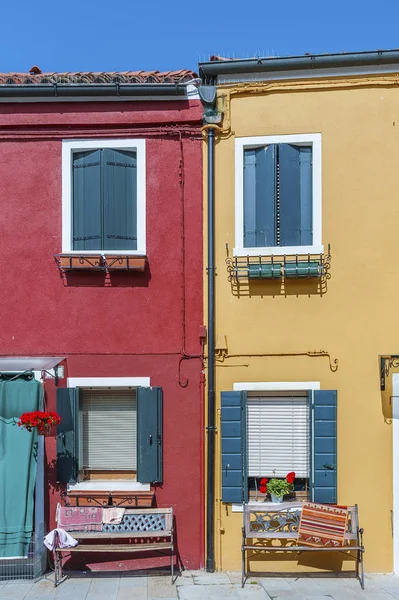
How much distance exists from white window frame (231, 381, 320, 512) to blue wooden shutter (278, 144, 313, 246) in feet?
6.32

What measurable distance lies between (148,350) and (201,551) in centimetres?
284

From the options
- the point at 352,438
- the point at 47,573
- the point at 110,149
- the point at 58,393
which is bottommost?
the point at 47,573

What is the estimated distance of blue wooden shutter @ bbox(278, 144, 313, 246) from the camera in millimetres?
7758

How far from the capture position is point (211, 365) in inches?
303

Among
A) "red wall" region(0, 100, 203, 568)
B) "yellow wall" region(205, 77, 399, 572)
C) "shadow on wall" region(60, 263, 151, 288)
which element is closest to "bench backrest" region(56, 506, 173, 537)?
"red wall" region(0, 100, 203, 568)

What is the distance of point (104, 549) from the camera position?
712 centimetres

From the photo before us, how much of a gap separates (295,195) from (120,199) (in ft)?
8.19

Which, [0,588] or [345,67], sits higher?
[345,67]

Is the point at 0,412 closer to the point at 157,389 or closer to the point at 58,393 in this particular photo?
the point at 58,393

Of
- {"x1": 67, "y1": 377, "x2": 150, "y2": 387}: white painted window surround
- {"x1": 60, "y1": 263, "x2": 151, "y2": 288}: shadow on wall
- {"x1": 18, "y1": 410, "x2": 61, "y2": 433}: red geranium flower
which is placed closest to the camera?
{"x1": 18, "y1": 410, "x2": 61, "y2": 433}: red geranium flower

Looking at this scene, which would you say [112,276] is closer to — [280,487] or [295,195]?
[295,195]

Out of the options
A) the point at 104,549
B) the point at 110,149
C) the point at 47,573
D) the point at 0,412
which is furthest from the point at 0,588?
the point at 110,149

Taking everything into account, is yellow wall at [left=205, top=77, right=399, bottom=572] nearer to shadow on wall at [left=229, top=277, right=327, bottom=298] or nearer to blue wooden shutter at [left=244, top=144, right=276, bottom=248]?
shadow on wall at [left=229, top=277, right=327, bottom=298]

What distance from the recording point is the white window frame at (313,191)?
765 centimetres
